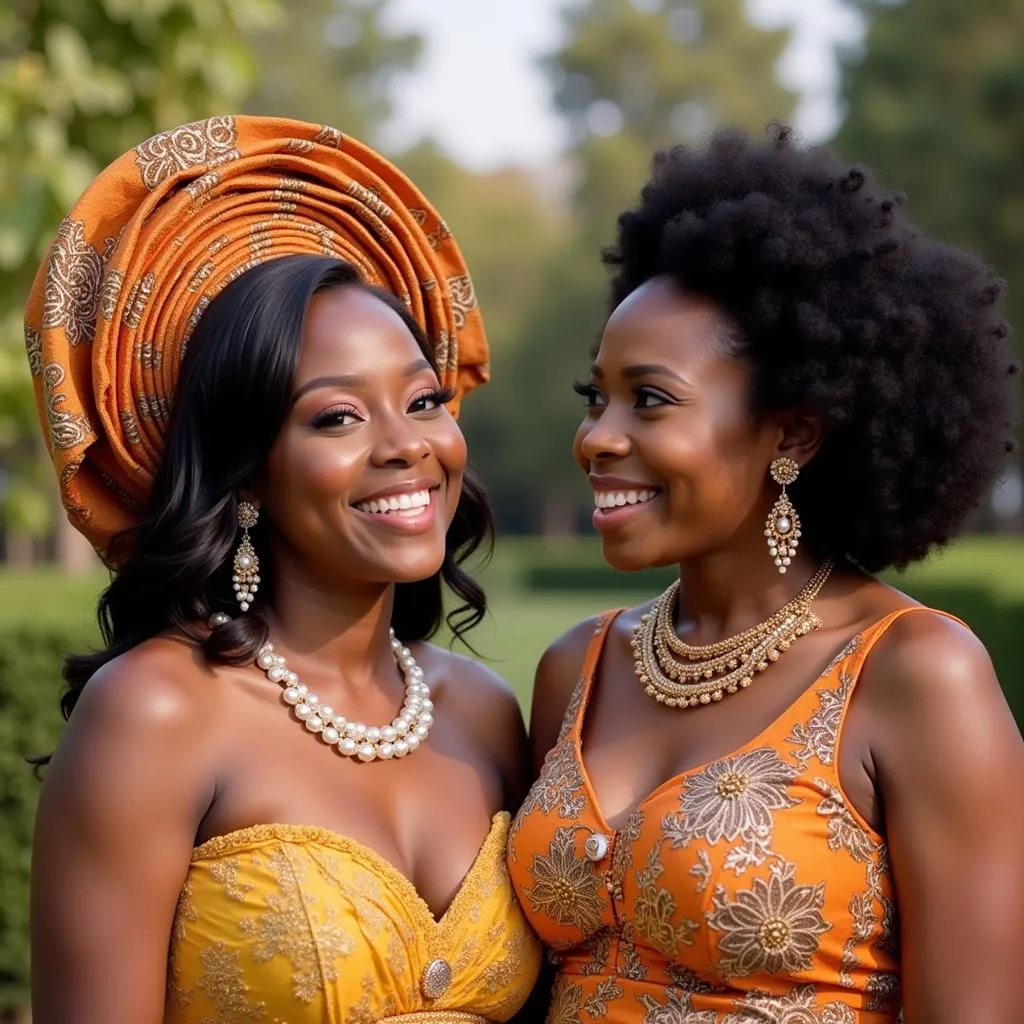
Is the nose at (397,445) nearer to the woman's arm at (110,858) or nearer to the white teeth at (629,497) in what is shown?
the white teeth at (629,497)

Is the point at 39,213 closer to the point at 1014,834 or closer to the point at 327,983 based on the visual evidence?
the point at 327,983

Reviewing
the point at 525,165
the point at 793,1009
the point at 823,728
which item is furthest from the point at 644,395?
the point at 525,165

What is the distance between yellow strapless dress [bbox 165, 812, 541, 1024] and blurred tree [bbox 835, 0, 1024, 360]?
97.1 feet

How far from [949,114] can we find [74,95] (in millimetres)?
31676

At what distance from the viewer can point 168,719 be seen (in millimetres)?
3451

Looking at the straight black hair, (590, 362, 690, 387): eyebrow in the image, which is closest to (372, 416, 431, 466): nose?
the straight black hair

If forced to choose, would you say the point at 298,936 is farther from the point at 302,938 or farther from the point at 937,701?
the point at 937,701

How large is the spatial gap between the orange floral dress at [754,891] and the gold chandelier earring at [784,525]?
332 millimetres

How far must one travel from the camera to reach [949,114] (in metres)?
35.5

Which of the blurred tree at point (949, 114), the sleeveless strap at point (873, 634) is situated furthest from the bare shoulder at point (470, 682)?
the blurred tree at point (949, 114)

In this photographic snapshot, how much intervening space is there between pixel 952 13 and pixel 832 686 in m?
36.8

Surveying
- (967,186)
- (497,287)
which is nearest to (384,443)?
(967,186)

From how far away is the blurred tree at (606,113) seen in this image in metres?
58.7

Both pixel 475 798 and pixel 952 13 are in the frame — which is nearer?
pixel 475 798
